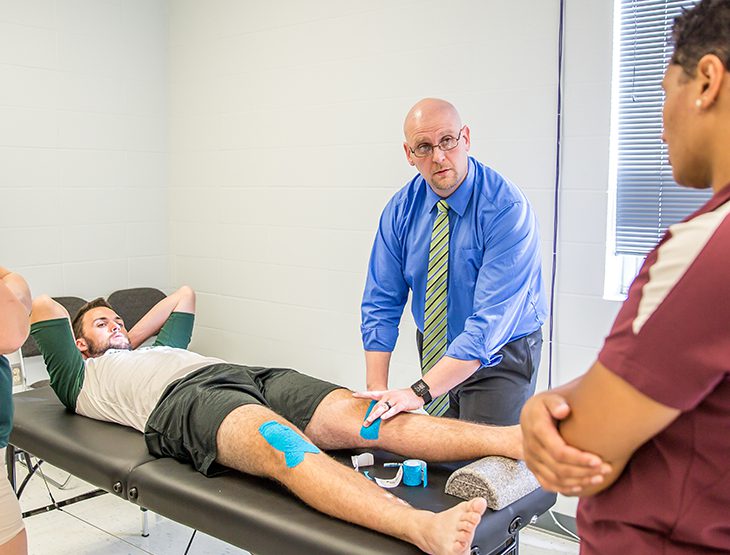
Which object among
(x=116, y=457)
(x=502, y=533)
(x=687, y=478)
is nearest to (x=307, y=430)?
(x=116, y=457)

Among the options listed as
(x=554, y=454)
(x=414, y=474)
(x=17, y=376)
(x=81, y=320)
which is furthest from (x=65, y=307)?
(x=554, y=454)

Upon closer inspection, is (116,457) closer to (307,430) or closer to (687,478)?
(307,430)

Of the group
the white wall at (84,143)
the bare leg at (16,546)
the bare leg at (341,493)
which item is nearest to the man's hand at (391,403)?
the bare leg at (341,493)

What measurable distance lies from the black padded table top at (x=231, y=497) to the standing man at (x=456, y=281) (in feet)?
1.34

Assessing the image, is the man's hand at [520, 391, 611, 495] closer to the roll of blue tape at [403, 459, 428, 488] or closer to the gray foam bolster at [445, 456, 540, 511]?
the gray foam bolster at [445, 456, 540, 511]

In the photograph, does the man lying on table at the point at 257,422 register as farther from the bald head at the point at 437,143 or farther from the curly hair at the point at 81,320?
the bald head at the point at 437,143

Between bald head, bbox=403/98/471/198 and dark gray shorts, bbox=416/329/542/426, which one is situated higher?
bald head, bbox=403/98/471/198

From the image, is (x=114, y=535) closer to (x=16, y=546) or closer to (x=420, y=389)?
(x=16, y=546)

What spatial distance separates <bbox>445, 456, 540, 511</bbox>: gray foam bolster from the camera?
6.29 feet

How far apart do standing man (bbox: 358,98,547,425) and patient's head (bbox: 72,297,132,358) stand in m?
1.04

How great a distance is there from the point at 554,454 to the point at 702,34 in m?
0.49

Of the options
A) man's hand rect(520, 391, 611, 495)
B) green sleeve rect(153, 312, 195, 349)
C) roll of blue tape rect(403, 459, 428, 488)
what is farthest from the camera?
green sleeve rect(153, 312, 195, 349)

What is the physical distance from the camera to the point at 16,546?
5.88 ft

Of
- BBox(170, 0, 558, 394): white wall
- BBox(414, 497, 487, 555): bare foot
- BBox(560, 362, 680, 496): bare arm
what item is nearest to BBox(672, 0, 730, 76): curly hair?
BBox(560, 362, 680, 496): bare arm
